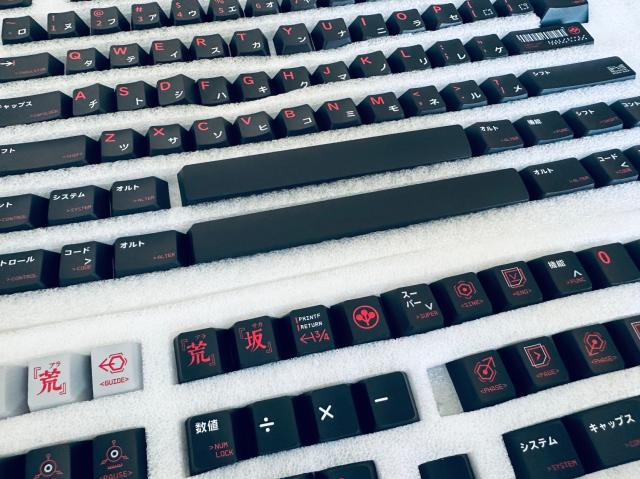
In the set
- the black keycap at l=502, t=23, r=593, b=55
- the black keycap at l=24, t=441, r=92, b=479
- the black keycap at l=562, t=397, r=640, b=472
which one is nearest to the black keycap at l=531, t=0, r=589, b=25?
the black keycap at l=502, t=23, r=593, b=55

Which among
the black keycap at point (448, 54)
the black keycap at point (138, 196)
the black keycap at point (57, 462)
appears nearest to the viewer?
the black keycap at point (57, 462)

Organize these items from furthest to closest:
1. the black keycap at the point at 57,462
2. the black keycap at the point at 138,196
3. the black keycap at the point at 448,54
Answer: the black keycap at the point at 448,54, the black keycap at the point at 138,196, the black keycap at the point at 57,462

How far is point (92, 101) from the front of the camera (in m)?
0.50

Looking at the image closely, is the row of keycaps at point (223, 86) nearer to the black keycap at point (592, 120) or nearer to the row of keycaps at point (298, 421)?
the black keycap at point (592, 120)

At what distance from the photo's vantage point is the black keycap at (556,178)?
491mm

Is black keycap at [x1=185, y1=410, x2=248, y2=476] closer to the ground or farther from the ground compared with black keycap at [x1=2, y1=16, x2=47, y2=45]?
closer to the ground

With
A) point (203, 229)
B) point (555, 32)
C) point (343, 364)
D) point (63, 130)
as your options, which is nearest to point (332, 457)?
point (343, 364)

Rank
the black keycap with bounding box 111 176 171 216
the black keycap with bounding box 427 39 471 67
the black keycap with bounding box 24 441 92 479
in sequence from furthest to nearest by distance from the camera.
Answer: the black keycap with bounding box 427 39 471 67 → the black keycap with bounding box 111 176 171 216 → the black keycap with bounding box 24 441 92 479

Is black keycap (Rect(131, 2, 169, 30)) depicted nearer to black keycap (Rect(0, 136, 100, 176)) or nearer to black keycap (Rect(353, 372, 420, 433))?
black keycap (Rect(0, 136, 100, 176))

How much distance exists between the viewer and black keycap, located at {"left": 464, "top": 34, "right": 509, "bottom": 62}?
0.56m

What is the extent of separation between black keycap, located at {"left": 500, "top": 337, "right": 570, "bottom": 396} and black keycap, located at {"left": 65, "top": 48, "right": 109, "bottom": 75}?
511mm

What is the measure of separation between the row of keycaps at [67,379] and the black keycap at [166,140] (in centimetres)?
20

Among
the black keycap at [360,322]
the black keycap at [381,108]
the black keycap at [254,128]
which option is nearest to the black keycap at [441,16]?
the black keycap at [381,108]

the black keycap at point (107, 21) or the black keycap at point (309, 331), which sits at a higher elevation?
the black keycap at point (107, 21)
